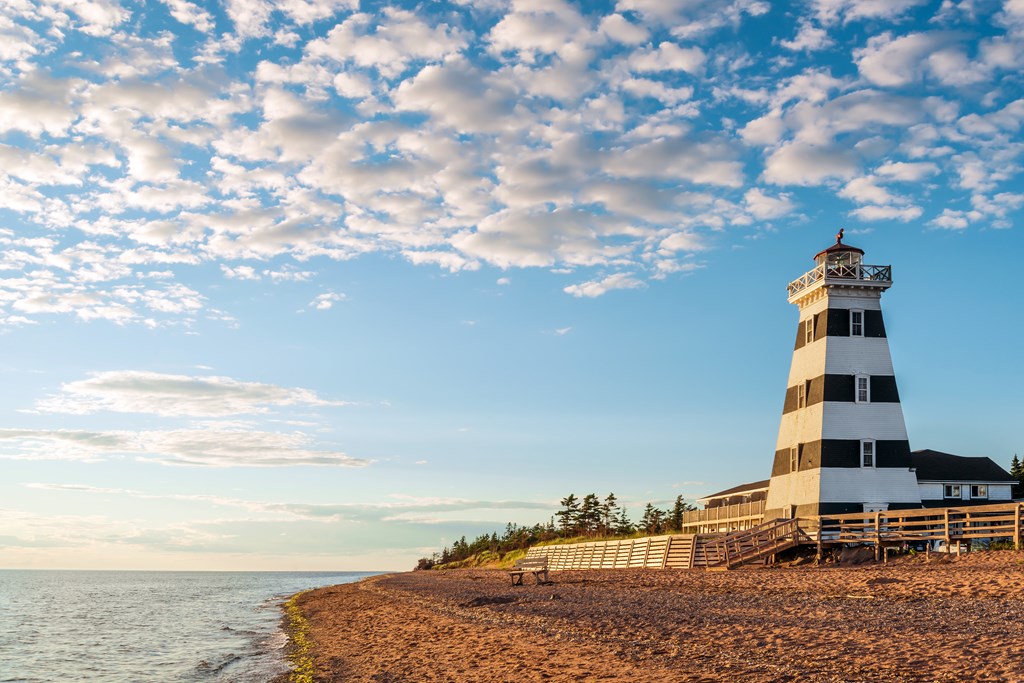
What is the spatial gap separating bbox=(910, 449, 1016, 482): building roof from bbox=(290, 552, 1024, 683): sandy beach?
67.5ft

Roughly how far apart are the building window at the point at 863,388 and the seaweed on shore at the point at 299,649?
27243 millimetres

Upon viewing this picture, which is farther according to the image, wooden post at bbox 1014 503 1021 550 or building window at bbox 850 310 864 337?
building window at bbox 850 310 864 337

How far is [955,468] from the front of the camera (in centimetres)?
4944

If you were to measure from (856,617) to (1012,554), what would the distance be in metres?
12.0

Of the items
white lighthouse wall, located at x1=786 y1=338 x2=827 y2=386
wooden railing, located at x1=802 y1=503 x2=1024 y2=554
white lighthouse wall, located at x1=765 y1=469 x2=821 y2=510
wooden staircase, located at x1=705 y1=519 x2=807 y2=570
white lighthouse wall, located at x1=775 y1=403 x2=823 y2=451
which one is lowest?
wooden staircase, located at x1=705 y1=519 x2=807 y2=570

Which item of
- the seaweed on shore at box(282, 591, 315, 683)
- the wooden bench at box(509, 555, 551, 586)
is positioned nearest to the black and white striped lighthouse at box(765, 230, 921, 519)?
the wooden bench at box(509, 555, 551, 586)

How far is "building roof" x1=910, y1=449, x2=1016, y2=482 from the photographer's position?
4831 cm

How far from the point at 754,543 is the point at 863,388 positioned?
10.1m

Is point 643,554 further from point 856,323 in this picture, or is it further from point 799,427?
point 856,323

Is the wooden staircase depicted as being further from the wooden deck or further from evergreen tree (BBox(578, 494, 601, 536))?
evergreen tree (BBox(578, 494, 601, 536))

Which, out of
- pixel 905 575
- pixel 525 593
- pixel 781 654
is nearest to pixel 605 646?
pixel 781 654

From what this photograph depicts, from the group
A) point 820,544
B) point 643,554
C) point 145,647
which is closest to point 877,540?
point 820,544

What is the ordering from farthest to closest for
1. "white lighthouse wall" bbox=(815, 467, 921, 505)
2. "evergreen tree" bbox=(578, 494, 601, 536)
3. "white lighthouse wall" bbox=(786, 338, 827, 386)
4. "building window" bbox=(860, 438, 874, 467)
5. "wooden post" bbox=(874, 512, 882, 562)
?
"evergreen tree" bbox=(578, 494, 601, 536), "white lighthouse wall" bbox=(786, 338, 827, 386), "building window" bbox=(860, 438, 874, 467), "white lighthouse wall" bbox=(815, 467, 921, 505), "wooden post" bbox=(874, 512, 882, 562)

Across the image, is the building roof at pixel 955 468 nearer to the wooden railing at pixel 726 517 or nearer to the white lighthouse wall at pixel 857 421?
the white lighthouse wall at pixel 857 421
